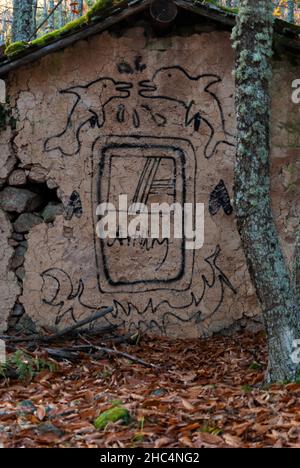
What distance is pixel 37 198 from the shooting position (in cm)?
795

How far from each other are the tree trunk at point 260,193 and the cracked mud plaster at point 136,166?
2.12 meters

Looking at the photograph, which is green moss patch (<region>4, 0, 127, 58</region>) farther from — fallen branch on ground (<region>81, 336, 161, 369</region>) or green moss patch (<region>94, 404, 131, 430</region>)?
green moss patch (<region>94, 404, 131, 430</region>)

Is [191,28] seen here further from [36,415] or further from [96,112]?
[36,415]

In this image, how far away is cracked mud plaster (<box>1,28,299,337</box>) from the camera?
7773 millimetres

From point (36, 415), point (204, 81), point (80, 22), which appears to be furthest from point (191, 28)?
point (36, 415)

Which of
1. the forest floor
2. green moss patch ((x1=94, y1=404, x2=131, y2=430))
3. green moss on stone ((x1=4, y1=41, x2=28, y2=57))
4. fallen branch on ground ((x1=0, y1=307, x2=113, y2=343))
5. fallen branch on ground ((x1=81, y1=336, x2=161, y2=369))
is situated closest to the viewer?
the forest floor

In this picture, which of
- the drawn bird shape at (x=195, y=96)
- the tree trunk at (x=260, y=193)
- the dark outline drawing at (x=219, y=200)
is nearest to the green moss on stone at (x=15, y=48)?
the drawn bird shape at (x=195, y=96)

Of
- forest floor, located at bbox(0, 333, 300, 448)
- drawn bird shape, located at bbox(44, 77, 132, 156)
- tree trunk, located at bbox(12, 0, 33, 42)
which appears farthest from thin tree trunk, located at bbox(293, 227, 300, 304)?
tree trunk, located at bbox(12, 0, 33, 42)

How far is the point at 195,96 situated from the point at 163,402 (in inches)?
145

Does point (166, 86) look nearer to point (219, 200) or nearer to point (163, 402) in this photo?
point (219, 200)

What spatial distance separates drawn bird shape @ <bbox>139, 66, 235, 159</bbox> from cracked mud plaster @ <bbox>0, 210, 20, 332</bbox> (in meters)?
2.09

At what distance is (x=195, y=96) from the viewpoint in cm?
781

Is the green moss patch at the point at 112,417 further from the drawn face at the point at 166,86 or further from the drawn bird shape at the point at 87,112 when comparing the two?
the drawn face at the point at 166,86

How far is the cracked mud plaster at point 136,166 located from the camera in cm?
777
